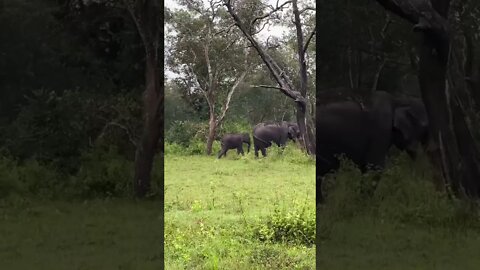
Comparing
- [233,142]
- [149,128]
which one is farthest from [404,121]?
[233,142]

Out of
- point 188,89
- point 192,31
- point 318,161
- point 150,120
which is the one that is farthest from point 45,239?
point 192,31

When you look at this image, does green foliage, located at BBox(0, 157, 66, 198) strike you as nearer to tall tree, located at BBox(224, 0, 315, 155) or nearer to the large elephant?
tall tree, located at BBox(224, 0, 315, 155)

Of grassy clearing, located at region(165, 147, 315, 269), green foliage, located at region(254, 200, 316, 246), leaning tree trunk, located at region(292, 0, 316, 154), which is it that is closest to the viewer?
grassy clearing, located at region(165, 147, 315, 269)

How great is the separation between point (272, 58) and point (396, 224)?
691cm

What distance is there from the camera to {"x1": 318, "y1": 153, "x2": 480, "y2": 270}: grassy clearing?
10.4 ft

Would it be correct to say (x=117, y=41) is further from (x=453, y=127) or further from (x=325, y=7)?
(x=453, y=127)

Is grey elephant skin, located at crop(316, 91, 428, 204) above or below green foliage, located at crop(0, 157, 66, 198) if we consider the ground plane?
above

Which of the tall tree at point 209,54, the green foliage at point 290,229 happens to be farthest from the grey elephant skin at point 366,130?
the tall tree at point 209,54

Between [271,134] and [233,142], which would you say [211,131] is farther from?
[271,134]

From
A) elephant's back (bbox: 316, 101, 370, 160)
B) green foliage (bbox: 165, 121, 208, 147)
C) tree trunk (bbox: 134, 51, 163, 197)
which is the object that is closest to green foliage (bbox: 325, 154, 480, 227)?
elephant's back (bbox: 316, 101, 370, 160)

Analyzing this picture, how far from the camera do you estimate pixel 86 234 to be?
125 inches

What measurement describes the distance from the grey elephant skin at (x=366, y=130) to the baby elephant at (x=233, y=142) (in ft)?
24.2

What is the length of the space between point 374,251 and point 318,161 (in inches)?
24.3

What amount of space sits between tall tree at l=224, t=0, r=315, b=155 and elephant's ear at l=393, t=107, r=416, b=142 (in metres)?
5.45
